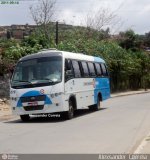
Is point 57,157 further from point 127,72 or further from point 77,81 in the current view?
point 127,72

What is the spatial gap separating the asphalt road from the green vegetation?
12.1 m

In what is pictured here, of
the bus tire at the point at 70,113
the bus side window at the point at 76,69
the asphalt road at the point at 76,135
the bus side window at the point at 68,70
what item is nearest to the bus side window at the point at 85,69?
the bus side window at the point at 76,69

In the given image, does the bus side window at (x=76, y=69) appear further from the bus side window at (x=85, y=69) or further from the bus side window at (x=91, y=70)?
the bus side window at (x=91, y=70)

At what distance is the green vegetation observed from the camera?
1254 inches

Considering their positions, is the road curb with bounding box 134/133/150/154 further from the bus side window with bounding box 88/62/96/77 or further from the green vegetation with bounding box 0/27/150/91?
the green vegetation with bounding box 0/27/150/91

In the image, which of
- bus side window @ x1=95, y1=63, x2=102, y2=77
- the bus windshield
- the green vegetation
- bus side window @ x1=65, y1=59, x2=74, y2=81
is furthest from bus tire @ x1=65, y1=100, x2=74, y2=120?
the green vegetation

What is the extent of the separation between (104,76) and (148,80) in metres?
34.9

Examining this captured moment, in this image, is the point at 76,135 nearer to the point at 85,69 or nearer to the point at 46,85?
the point at 46,85

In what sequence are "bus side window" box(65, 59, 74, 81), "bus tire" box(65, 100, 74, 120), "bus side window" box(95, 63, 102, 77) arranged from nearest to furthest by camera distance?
"bus side window" box(65, 59, 74, 81) < "bus tire" box(65, 100, 74, 120) < "bus side window" box(95, 63, 102, 77)

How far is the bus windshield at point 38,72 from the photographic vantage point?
19.0 metres

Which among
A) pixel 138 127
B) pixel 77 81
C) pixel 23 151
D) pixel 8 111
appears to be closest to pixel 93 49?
pixel 8 111

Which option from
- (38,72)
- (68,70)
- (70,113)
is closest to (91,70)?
(68,70)

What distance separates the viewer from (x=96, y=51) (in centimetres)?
4328

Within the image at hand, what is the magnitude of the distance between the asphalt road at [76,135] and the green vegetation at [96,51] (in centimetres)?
1212
